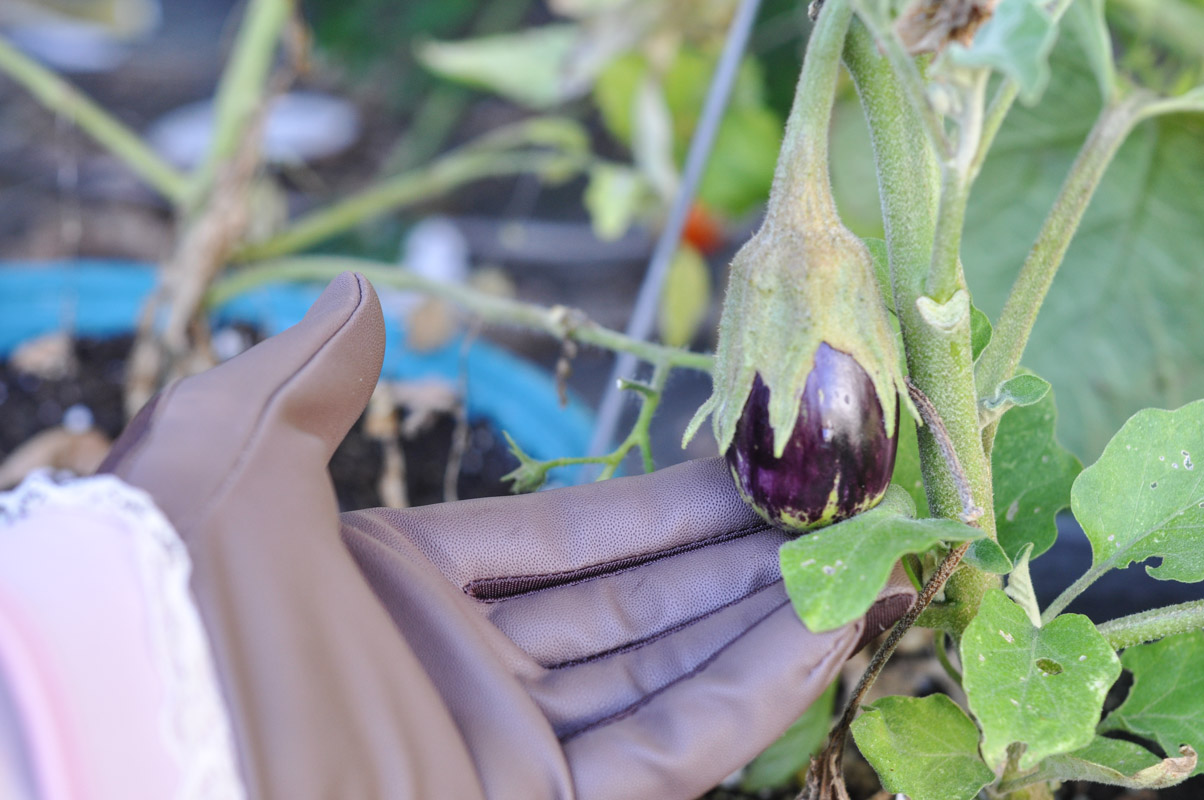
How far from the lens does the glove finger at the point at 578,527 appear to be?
54 cm

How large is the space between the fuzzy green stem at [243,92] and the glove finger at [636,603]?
0.71m

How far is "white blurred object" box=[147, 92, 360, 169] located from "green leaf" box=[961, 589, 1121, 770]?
5.20 feet

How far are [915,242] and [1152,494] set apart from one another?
7.4 inches

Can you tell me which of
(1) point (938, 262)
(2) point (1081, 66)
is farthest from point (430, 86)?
(1) point (938, 262)

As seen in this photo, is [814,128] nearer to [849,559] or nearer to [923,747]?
[849,559]

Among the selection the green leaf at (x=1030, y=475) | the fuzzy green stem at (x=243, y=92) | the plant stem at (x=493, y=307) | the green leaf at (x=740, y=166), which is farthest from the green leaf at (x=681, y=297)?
the green leaf at (x=1030, y=475)

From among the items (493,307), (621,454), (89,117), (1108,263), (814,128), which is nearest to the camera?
(814,128)

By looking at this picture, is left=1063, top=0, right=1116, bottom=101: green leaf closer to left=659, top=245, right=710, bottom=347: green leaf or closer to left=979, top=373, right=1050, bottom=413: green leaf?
left=979, top=373, right=1050, bottom=413: green leaf

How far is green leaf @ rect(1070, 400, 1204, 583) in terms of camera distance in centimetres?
48

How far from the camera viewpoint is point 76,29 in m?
2.27

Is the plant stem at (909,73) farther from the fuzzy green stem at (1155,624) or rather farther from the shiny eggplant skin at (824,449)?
the fuzzy green stem at (1155,624)

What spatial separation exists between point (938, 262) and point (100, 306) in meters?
1.15

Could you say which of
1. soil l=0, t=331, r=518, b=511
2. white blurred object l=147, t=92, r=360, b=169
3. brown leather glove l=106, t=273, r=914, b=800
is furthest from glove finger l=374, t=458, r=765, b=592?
white blurred object l=147, t=92, r=360, b=169

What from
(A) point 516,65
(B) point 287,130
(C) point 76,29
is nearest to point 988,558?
(A) point 516,65
